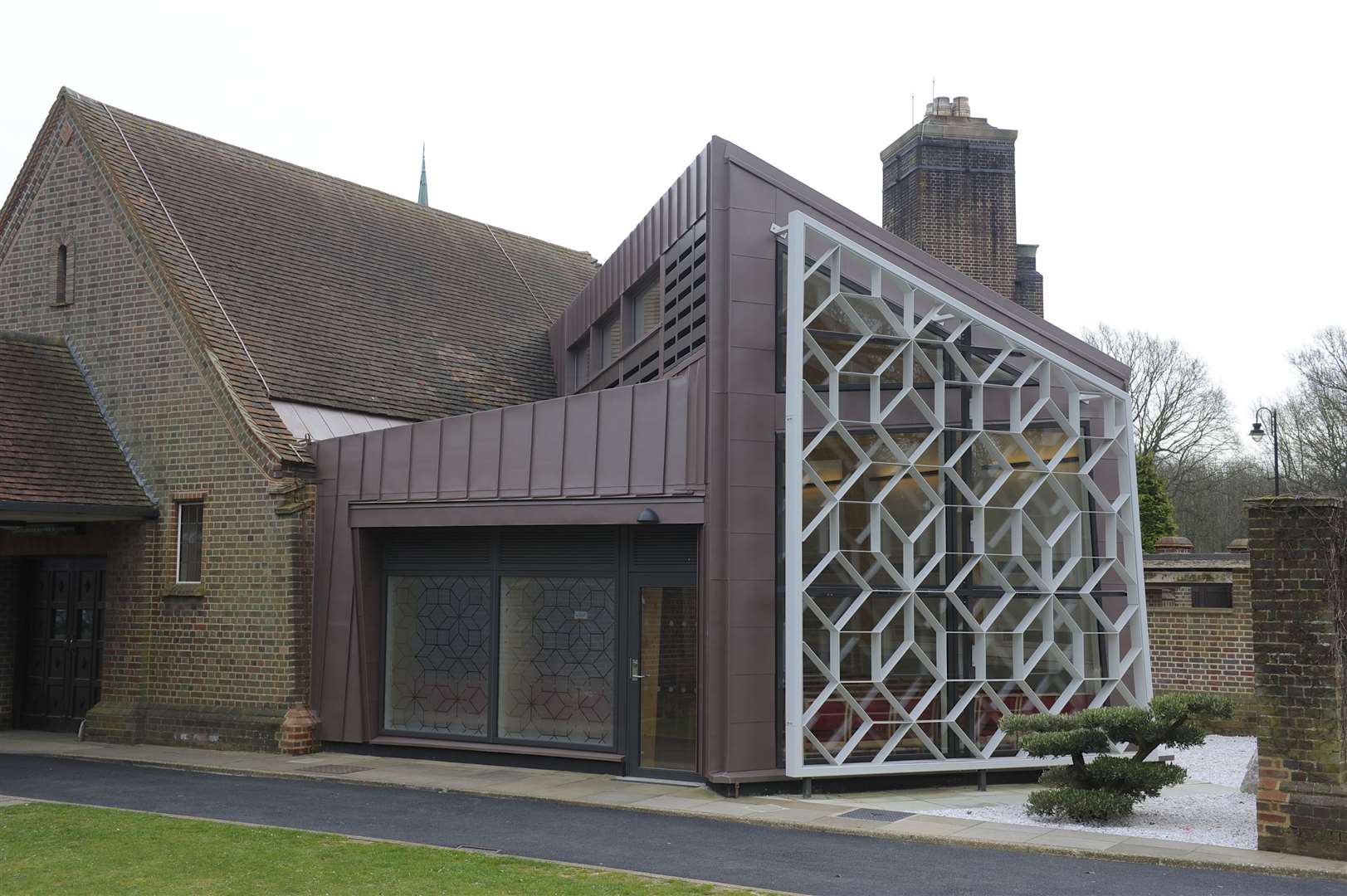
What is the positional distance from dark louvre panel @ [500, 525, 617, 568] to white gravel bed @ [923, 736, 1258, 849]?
15.5ft

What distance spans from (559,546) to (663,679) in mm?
2225

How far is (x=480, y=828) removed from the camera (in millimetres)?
11109

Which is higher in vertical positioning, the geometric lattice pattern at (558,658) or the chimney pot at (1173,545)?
the chimney pot at (1173,545)

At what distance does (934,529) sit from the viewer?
13828 mm

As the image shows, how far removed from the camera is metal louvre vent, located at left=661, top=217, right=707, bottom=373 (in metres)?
13.9

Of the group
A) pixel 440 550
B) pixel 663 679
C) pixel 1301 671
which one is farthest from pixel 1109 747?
pixel 440 550

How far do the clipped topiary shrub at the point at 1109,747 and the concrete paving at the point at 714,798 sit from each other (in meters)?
0.48

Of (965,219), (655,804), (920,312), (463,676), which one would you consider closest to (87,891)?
(655,804)

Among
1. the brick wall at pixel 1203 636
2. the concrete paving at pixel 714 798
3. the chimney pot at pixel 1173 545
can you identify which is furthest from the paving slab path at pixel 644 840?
the chimney pot at pixel 1173 545

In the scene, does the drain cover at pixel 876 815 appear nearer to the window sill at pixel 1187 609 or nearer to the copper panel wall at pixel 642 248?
the copper panel wall at pixel 642 248

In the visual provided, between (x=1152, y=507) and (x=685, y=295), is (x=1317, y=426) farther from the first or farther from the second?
(x=685, y=295)

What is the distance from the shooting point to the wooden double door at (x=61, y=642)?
18.8m

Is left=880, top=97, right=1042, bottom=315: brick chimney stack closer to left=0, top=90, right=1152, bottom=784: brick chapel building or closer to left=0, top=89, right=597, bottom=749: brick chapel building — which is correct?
left=0, top=90, right=1152, bottom=784: brick chapel building

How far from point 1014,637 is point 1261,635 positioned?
13.0 feet
